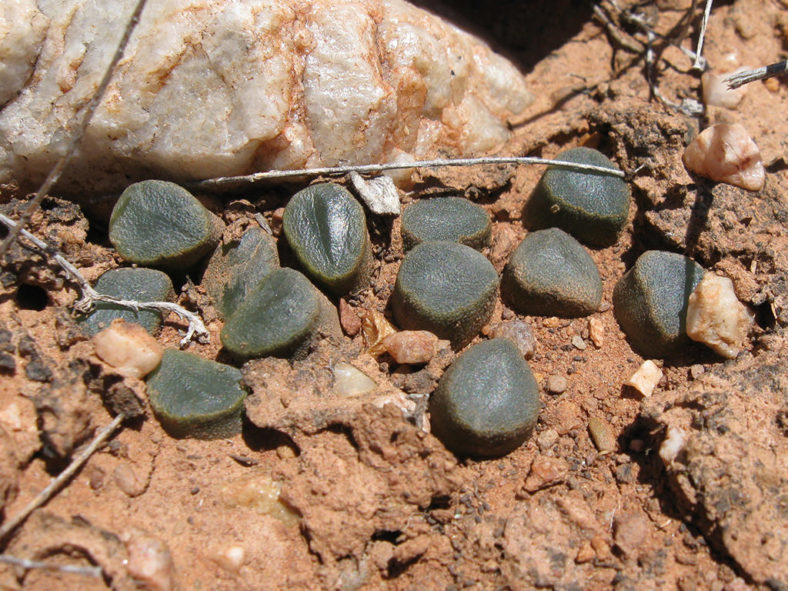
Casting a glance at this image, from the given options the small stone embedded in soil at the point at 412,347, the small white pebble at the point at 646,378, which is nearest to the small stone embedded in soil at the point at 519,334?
the small stone embedded in soil at the point at 412,347

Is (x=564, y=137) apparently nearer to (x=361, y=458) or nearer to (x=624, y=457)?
(x=624, y=457)

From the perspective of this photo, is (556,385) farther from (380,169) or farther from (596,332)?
(380,169)

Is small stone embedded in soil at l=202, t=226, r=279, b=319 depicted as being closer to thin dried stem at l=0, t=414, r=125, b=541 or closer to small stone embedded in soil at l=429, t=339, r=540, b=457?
thin dried stem at l=0, t=414, r=125, b=541

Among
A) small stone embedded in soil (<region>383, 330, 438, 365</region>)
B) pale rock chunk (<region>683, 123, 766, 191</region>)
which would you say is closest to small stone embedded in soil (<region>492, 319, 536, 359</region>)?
small stone embedded in soil (<region>383, 330, 438, 365</region>)

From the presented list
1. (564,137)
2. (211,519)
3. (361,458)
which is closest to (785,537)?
(361,458)

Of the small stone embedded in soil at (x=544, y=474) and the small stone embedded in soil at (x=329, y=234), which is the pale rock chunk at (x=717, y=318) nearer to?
the small stone embedded in soil at (x=544, y=474)
